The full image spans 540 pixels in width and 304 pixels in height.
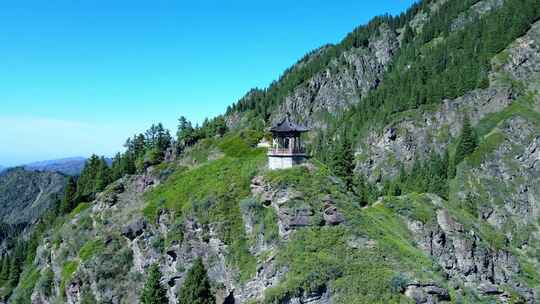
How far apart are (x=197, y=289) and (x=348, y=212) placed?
19780 mm

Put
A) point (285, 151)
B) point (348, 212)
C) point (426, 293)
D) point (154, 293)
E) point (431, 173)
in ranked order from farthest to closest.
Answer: point (431, 173) < point (285, 151) < point (154, 293) < point (348, 212) < point (426, 293)

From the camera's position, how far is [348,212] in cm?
5084

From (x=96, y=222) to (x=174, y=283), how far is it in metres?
31.4

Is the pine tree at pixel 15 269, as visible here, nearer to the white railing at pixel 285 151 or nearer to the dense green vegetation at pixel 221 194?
the dense green vegetation at pixel 221 194

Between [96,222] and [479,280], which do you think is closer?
[479,280]

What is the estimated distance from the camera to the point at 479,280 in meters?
64.4

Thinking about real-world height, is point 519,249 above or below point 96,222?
below

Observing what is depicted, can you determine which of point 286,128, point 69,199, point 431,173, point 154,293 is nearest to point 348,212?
point 286,128

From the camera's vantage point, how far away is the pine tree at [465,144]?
12250 centimetres

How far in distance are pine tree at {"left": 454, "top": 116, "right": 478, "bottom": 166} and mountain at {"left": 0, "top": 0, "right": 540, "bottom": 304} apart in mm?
348

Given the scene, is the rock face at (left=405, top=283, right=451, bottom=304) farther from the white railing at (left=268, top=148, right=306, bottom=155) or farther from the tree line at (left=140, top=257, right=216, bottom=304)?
the white railing at (left=268, top=148, right=306, bottom=155)

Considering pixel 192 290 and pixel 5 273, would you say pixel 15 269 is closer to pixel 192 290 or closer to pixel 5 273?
pixel 5 273

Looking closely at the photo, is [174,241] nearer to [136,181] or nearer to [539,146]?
[136,181]

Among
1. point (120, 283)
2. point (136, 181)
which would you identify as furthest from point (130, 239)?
point (136, 181)
